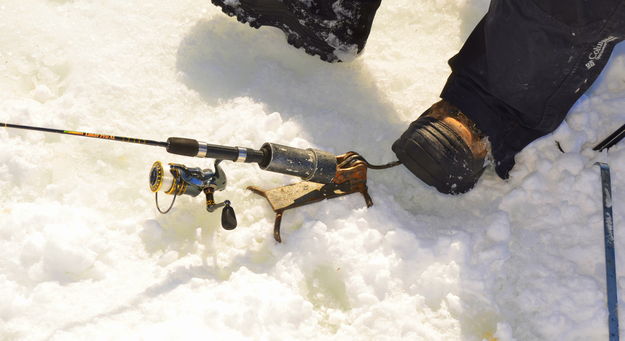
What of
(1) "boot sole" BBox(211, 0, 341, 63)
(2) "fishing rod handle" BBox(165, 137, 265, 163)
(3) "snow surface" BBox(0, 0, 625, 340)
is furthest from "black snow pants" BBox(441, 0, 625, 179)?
(2) "fishing rod handle" BBox(165, 137, 265, 163)

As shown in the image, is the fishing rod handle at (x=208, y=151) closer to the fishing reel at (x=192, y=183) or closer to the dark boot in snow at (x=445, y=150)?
the fishing reel at (x=192, y=183)

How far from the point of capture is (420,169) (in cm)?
216

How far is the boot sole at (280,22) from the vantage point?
8.08ft

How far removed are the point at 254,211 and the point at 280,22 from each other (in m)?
0.89

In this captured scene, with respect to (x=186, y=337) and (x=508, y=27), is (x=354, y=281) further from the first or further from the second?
(x=508, y=27)

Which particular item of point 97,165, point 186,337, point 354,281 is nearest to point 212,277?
point 186,337

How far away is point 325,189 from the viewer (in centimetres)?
213

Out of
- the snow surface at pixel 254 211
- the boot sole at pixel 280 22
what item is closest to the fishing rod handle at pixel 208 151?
the snow surface at pixel 254 211

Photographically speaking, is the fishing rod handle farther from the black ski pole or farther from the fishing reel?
the black ski pole

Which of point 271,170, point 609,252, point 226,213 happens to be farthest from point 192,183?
point 609,252

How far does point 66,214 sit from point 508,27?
1649 mm

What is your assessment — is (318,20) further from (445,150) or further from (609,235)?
(609,235)

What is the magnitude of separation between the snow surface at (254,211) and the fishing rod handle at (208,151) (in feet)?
0.98

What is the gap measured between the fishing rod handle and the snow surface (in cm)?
30
